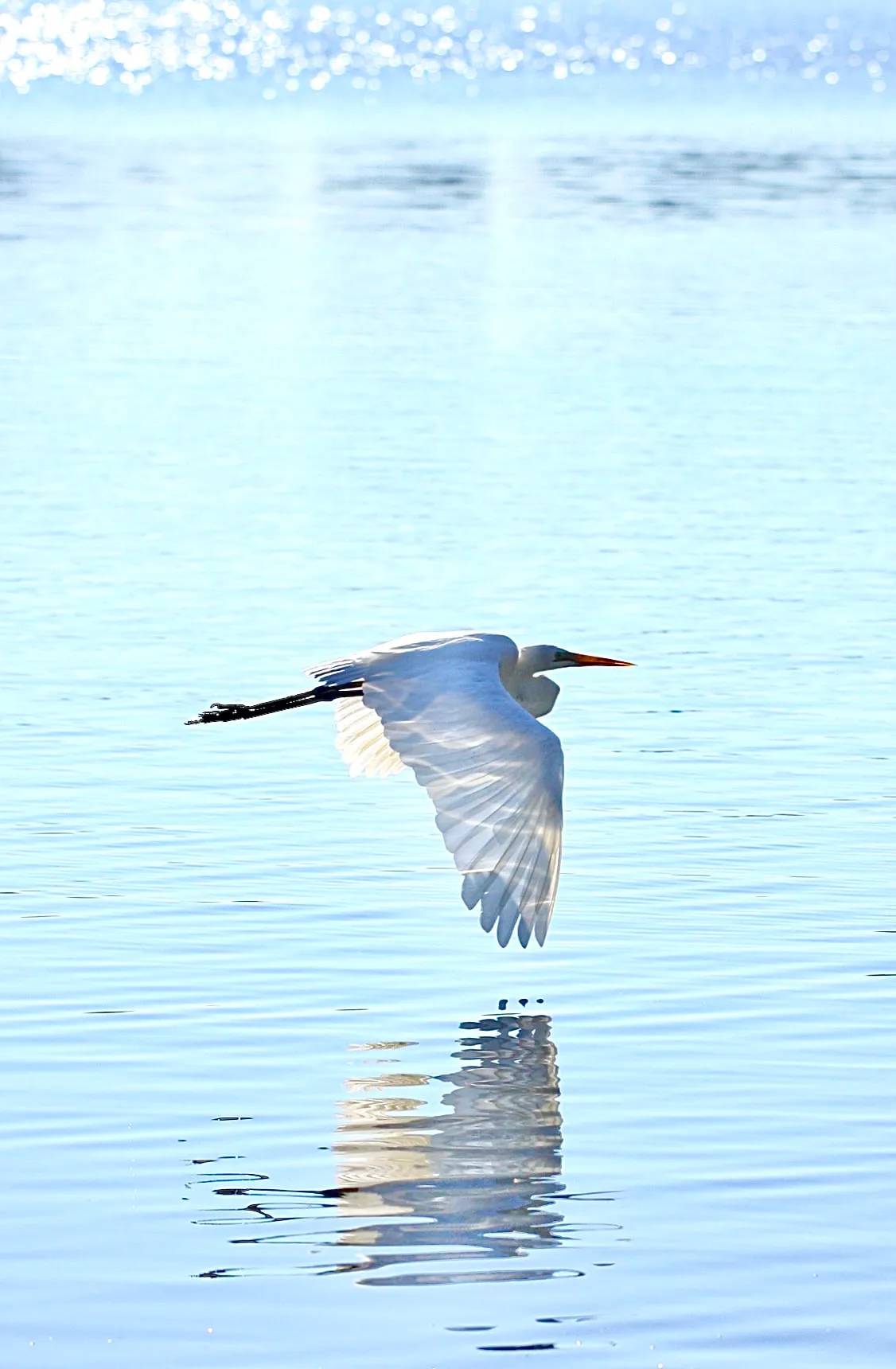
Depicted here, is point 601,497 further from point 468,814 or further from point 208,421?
point 468,814

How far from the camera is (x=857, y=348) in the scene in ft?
87.4

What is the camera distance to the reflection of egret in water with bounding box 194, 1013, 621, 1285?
675 centimetres

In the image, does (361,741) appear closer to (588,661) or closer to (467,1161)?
(588,661)

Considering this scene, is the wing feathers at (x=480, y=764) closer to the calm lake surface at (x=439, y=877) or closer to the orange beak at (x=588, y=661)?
the calm lake surface at (x=439, y=877)

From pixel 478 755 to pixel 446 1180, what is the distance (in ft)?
4.86

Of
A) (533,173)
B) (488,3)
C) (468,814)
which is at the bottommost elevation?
(468,814)

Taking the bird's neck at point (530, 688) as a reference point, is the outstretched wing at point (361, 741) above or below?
below

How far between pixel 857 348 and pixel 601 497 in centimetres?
842

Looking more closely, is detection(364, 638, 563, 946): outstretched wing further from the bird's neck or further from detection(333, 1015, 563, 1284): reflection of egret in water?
the bird's neck

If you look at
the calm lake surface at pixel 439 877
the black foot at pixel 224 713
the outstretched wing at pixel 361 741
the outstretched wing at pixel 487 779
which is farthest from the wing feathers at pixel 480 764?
the black foot at pixel 224 713

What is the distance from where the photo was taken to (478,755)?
27.4 ft

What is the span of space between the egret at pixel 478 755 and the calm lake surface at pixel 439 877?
592 millimetres

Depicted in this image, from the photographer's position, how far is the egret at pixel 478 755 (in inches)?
314

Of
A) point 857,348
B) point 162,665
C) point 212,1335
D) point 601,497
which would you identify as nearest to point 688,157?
point 857,348
